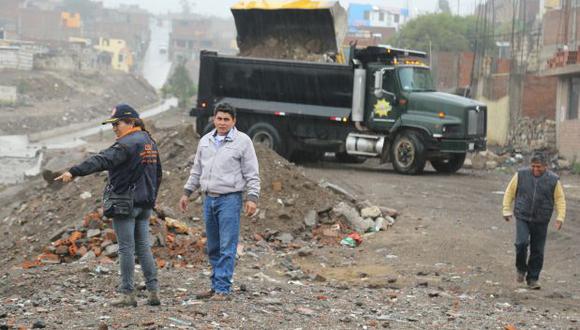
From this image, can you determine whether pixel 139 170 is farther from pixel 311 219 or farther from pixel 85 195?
pixel 85 195

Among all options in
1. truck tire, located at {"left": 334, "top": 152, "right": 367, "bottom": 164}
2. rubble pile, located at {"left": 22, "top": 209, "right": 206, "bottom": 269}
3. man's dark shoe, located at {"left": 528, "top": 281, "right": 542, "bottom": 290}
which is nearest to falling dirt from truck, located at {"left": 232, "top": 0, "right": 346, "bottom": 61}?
truck tire, located at {"left": 334, "top": 152, "right": 367, "bottom": 164}

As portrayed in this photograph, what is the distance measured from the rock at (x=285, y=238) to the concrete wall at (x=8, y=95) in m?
55.8

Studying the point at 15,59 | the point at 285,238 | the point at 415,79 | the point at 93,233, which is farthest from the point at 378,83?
the point at 15,59

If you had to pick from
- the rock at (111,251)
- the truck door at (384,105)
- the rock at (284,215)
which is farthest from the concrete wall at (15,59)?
the rock at (111,251)

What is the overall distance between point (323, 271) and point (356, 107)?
10884 mm

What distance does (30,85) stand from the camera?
7562 centimetres

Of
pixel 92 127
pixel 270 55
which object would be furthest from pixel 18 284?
pixel 92 127

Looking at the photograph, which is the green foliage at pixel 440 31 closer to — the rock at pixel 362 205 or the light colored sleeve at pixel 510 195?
the rock at pixel 362 205

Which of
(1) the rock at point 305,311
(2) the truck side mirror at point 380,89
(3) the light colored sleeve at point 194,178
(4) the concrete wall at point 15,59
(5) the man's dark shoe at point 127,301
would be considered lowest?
A: (1) the rock at point 305,311

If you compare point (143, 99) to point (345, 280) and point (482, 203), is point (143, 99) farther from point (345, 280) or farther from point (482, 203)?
point (345, 280)

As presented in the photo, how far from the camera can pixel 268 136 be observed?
78.6 feet

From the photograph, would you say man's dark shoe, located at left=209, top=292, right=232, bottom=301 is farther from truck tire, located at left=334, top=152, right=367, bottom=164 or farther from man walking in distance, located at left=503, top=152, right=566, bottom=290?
truck tire, located at left=334, top=152, right=367, bottom=164

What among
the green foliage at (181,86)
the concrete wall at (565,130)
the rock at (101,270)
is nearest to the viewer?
the rock at (101,270)

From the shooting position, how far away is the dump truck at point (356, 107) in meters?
22.6
